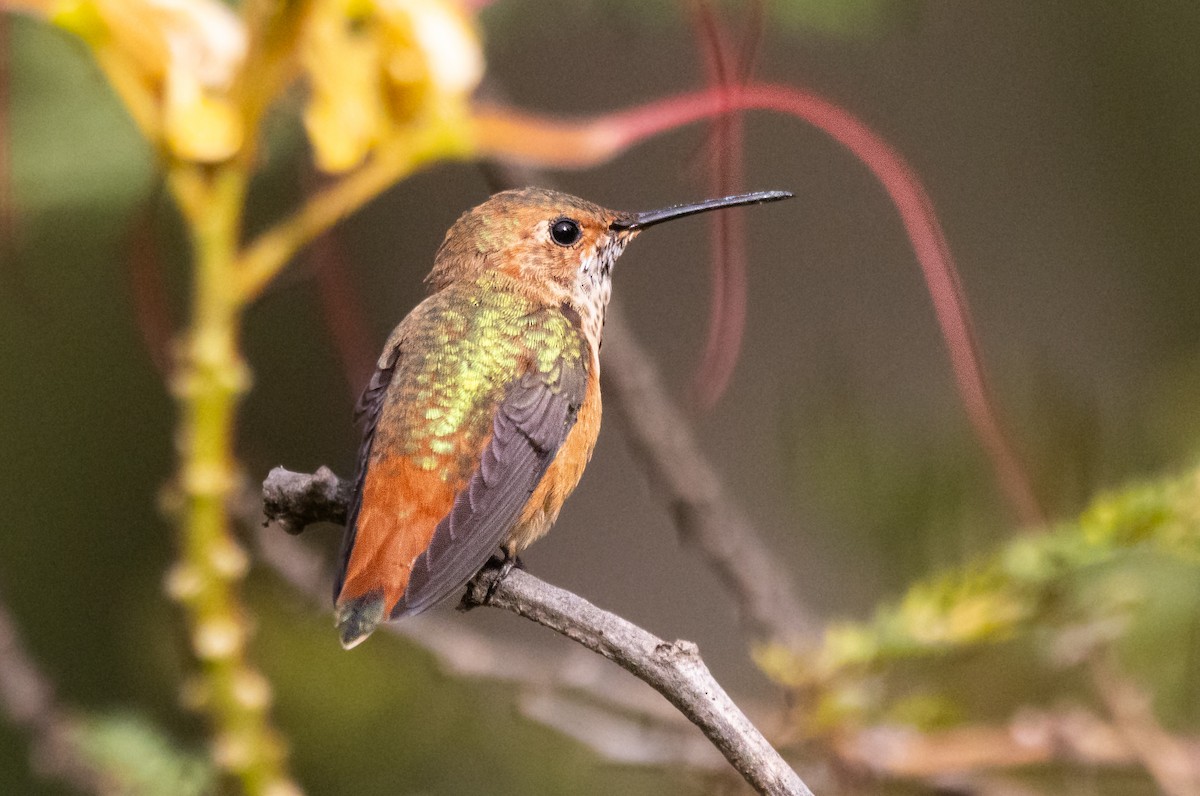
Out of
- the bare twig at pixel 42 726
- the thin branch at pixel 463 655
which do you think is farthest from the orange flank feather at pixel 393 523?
the bare twig at pixel 42 726

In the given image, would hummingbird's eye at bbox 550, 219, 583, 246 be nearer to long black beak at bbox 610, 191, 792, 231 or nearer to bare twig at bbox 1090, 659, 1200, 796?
long black beak at bbox 610, 191, 792, 231

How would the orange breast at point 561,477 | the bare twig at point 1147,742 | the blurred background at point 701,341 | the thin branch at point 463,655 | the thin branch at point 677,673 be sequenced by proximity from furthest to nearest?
the blurred background at point 701,341, the thin branch at point 463,655, the bare twig at point 1147,742, the orange breast at point 561,477, the thin branch at point 677,673

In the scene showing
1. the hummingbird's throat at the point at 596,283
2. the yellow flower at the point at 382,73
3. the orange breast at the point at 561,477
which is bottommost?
the orange breast at the point at 561,477

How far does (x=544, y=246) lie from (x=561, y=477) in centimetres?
16

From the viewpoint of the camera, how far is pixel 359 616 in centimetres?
52

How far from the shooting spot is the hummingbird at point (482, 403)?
55cm

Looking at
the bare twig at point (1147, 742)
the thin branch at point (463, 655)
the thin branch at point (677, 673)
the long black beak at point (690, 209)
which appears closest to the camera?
the thin branch at point (677, 673)

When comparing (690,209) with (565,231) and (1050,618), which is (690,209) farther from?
(1050,618)

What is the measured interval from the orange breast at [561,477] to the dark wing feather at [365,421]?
0.28 ft

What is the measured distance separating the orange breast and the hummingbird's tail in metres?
0.14

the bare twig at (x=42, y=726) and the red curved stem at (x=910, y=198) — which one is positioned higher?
the red curved stem at (x=910, y=198)

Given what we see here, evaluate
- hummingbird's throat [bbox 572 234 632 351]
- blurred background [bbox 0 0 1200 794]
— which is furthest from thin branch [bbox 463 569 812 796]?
blurred background [bbox 0 0 1200 794]

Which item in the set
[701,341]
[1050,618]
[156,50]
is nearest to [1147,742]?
[1050,618]

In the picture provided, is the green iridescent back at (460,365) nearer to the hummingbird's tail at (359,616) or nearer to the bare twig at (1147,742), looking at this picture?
the hummingbird's tail at (359,616)
